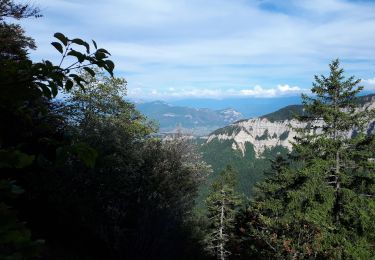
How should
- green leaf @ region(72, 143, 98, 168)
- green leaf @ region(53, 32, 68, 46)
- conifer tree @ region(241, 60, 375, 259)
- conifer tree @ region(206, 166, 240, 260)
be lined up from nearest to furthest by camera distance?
1. green leaf @ region(72, 143, 98, 168)
2. green leaf @ region(53, 32, 68, 46)
3. conifer tree @ region(241, 60, 375, 259)
4. conifer tree @ region(206, 166, 240, 260)

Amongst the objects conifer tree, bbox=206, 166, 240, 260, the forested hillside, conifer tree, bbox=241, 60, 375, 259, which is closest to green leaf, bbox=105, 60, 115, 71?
the forested hillside

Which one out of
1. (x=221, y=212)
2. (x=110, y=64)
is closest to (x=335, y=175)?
(x=221, y=212)

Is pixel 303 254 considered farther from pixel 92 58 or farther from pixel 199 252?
pixel 92 58

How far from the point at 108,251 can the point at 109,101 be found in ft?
54.8

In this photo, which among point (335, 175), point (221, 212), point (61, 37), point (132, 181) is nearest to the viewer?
point (61, 37)

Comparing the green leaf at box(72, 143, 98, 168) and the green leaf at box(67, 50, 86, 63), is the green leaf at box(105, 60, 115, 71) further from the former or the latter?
the green leaf at box(72, 143, 98, 168)

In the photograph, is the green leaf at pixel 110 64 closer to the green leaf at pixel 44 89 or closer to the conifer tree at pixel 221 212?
the green leaf at pixel 44 89

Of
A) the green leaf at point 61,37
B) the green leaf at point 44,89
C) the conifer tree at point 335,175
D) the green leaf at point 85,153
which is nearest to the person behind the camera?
the green leaf at point 85,153

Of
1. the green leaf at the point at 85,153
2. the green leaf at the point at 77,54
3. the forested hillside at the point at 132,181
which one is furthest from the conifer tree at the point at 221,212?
the green leaf at the point at 85,153

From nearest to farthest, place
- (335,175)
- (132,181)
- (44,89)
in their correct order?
(44,89), (132,181), (335,175)

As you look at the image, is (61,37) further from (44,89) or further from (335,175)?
(335,175)

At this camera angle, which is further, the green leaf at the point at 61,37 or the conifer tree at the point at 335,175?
the conifer tree at the point at 335,175

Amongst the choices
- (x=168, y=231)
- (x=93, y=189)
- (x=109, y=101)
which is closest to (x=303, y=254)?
(x=168, y=231)

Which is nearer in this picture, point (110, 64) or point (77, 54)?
point (77, 54)
